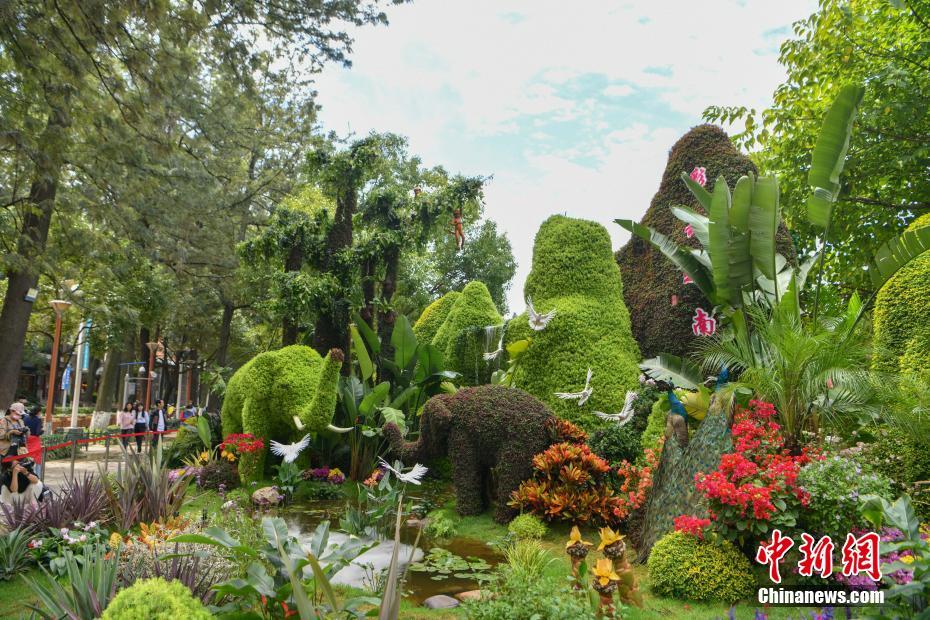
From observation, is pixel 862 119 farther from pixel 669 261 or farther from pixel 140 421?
pixel 140 421

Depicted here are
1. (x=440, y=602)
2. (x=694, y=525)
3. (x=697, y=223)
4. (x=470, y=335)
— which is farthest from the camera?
(x=470, y=335)

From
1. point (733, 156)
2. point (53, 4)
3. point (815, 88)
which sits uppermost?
point (815, 88)

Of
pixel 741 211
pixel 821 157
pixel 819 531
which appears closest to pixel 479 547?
pixel 819 531

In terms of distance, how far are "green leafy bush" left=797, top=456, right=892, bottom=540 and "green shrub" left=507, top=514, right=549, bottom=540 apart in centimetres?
264

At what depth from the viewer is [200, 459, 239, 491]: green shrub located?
9797mm

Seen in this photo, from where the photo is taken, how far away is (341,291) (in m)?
11.1

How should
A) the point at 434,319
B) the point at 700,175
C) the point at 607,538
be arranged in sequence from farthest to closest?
the point at 434,319 < the point at 700,175 < the point at 607,538

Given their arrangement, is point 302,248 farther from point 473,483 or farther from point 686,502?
point 686,502

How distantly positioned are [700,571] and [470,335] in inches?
278

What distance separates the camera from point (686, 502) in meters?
5.18

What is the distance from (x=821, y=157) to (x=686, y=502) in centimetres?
412

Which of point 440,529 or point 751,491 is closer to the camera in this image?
point 751,491

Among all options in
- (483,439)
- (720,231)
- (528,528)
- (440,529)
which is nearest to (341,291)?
(483,439)

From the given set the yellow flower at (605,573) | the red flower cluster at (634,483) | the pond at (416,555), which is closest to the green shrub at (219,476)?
the pond at (416,555)
